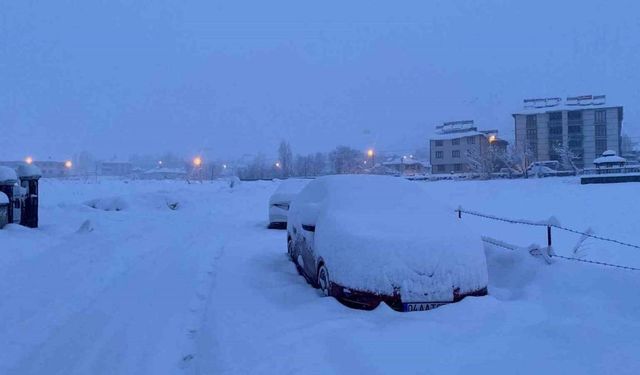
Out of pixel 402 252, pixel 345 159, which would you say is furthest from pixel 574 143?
pixel 402 252

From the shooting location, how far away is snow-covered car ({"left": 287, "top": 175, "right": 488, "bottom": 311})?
16.9 feet

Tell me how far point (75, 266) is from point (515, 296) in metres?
Result: 6.88

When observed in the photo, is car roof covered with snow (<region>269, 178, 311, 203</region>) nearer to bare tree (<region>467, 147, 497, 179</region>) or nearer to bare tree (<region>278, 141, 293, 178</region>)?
bare tree (<region>467, 147, 497, 179</region>)

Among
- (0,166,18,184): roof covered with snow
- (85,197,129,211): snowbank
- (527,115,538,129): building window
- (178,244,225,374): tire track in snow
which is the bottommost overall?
(178,244,225,374): tire track in snow

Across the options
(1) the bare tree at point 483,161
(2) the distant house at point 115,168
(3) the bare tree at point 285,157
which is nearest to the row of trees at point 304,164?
(3) the bare tree at point 285,157

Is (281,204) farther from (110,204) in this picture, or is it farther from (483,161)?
(483,161)

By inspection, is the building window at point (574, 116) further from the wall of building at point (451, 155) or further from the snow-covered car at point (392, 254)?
the snow-covered car at point (392, 254)

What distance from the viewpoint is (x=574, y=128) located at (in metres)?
71.8

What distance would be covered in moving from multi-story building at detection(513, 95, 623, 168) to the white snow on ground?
68675mm

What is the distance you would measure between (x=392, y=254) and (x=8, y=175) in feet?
33.2

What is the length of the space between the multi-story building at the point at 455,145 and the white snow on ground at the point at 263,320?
71767 millimetres

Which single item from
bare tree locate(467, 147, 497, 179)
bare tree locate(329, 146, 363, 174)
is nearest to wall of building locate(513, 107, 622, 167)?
bare tree locate(467, 147, 497, 179)

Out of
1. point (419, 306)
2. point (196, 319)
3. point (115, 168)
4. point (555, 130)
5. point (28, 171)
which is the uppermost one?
point (555, 130)

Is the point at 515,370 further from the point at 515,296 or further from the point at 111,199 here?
the point at 111,199
